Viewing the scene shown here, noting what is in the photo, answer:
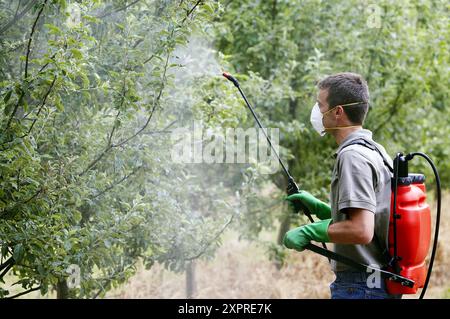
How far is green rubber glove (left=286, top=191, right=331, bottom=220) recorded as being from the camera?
3523 mm

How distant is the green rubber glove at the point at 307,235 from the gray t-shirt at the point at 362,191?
0.07 meters

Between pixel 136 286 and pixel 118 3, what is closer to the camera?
pixel 118 3

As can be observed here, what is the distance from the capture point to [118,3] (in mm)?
3916

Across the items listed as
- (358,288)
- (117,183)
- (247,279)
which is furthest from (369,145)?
(247,279)

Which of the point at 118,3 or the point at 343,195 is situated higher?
the point at 118,3

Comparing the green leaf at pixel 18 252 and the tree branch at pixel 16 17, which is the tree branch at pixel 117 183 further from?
the tree branch at pixel 16 17

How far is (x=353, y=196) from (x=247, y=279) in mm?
6859

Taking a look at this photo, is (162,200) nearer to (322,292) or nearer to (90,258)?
(90,258)

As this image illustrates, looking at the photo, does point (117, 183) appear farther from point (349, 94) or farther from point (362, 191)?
point (362, 191)

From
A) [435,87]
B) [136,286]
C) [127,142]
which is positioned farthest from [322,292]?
[127,142]

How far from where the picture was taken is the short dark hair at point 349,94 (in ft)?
10.1

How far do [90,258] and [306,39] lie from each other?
4238 mm

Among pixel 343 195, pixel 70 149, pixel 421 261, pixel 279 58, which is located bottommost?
pixel 421 261
